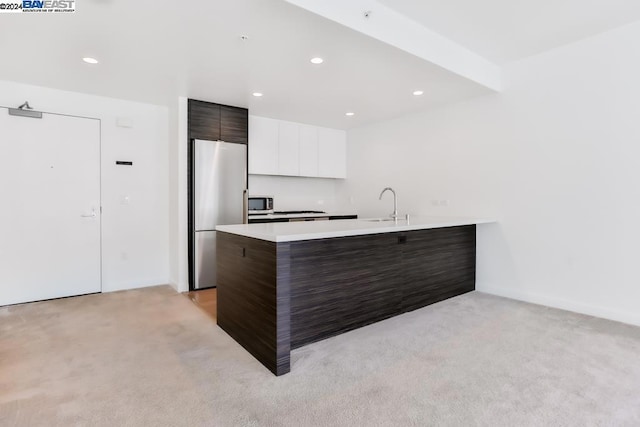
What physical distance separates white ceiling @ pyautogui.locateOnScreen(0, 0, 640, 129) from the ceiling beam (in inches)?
2.2

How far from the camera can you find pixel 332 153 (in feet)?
19.0

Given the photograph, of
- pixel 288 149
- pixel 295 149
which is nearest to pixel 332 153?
pixel 295 149

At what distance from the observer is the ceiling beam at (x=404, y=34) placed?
7.42 feet

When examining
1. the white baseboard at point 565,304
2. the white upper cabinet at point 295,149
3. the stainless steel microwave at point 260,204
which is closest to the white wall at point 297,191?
the stainless steel microwave at point 260,204

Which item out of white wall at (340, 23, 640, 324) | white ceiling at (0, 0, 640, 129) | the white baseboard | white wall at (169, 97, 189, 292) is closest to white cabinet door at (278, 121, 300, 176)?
white ceiling at (0, 0, 640, 129)

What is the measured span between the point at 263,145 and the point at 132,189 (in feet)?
6.13

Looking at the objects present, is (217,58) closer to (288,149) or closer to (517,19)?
(288,149)

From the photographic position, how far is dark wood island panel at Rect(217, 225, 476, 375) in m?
2.18

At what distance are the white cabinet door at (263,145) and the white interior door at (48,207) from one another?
192 centimetres

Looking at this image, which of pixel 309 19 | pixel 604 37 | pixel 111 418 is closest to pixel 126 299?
pixel 111 418

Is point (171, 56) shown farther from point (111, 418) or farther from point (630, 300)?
point (630, 300)

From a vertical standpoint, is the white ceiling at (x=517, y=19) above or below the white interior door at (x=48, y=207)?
above

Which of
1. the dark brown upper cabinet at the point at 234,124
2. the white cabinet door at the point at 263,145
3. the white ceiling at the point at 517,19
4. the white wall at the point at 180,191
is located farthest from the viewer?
the white cabinet door at the point at 263,145

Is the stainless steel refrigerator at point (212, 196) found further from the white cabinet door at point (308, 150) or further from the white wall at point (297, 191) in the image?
the white cabinet door at point (308, 150)
